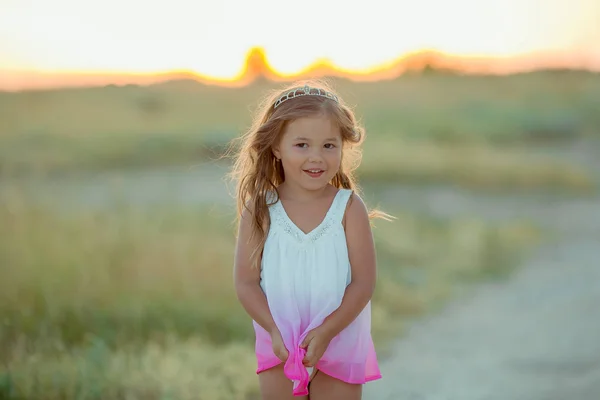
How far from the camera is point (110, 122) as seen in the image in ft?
48.5

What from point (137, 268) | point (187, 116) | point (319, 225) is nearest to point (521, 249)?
point (137, 268)

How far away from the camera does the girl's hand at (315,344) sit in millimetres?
2625

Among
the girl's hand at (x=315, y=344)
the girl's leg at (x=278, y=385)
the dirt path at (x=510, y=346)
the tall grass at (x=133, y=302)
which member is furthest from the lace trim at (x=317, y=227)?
the dirt path at (x=510, y=346)

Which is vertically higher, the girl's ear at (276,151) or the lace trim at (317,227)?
the girl's ear at (276,151)

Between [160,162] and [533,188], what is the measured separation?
217 inches

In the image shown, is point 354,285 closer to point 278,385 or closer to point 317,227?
point 317,227

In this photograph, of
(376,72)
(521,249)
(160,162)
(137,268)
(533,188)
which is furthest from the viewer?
(376,72)

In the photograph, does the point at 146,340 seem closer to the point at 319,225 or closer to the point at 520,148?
the point at 319,225

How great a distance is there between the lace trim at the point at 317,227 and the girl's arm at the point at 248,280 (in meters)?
0.10

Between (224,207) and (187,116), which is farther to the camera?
(187,116)

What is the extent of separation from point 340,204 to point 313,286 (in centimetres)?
27

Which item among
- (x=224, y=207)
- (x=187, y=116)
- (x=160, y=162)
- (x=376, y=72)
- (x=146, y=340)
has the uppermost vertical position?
(x=376, y=72)

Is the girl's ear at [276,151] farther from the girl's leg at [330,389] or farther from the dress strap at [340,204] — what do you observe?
the girl's leg at [330,389]

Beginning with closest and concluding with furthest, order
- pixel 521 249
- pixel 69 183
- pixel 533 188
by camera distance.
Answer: pixel 521 249 < pixel 69 183 < pixel 533 188
